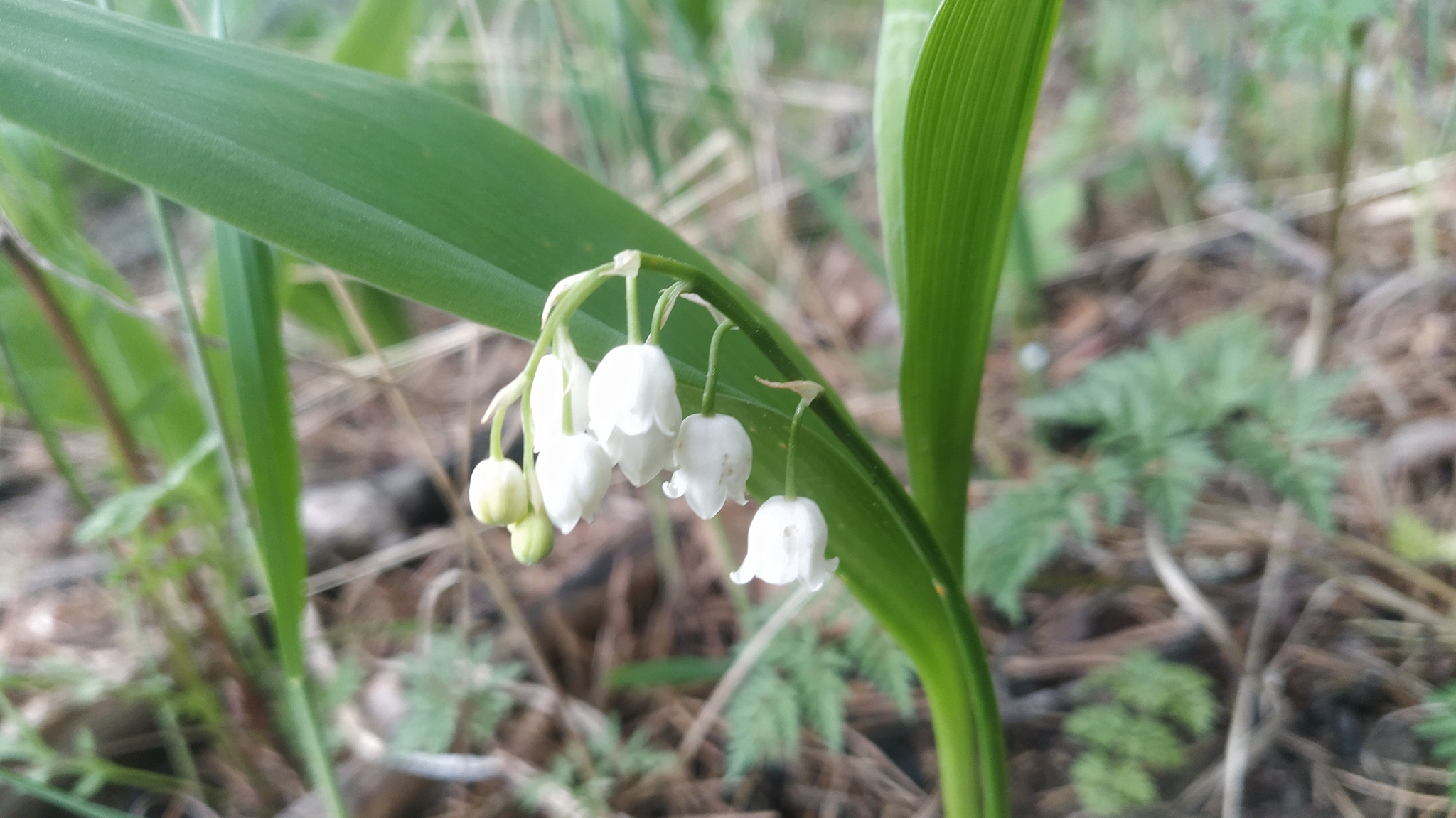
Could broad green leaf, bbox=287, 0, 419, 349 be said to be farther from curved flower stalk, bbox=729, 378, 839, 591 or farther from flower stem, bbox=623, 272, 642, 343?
curved flower stalk, bbox=729, 378, 839, 591

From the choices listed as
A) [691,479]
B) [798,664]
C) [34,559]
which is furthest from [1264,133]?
[34,559]

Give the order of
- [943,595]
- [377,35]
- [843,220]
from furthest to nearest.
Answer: [843,220] → [377,35] → [943,595]

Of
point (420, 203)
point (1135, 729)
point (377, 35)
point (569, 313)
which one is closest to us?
point (569, 313)

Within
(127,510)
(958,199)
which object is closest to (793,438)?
(958,199)

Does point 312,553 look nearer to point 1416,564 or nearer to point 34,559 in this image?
point 34,559

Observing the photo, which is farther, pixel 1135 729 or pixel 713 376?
pixel 1135 729

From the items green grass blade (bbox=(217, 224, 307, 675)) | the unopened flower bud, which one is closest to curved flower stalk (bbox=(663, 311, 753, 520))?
the unopened flower bud

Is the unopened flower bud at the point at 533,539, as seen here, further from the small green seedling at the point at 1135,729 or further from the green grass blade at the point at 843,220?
the green grass blade at the point at 843,220

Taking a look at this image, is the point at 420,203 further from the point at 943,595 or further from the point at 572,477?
the point at 943,595

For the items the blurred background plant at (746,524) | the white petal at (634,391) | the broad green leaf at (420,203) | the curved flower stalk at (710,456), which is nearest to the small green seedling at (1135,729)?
the blurred background plant at (746,524)
